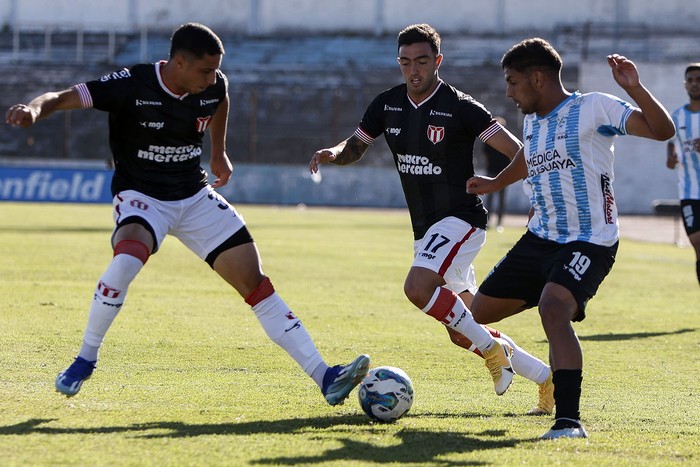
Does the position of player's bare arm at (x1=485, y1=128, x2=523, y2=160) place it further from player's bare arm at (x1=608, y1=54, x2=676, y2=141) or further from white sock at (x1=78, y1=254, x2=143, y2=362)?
white sock at (x1=78, y1=254, x2=143, y2=362)

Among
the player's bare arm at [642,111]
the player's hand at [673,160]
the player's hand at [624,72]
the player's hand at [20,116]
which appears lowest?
the player's hand at [673,160]

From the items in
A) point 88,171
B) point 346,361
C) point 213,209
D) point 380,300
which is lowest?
point 88,171

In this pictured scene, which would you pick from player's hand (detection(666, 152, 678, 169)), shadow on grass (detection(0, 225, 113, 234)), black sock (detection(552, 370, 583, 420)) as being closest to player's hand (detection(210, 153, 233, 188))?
black sock (detection(552, 370, 583, 420))

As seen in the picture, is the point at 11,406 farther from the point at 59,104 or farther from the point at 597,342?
the point at 597,342

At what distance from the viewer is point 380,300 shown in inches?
477

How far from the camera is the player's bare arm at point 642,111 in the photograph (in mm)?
5402

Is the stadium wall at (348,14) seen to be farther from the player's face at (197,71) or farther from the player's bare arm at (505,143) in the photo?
the player's face at (197,71)

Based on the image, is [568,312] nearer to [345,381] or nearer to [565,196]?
[565,196]

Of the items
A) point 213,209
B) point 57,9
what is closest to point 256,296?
point 213,209

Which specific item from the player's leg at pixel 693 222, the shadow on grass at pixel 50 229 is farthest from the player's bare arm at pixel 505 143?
the shadow on grass at pixel 50 229

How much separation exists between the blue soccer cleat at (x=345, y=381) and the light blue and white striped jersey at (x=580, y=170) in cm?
119

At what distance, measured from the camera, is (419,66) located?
7.01 meters

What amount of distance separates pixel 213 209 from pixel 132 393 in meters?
1.13

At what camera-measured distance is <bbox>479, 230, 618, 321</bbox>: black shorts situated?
5734mm
